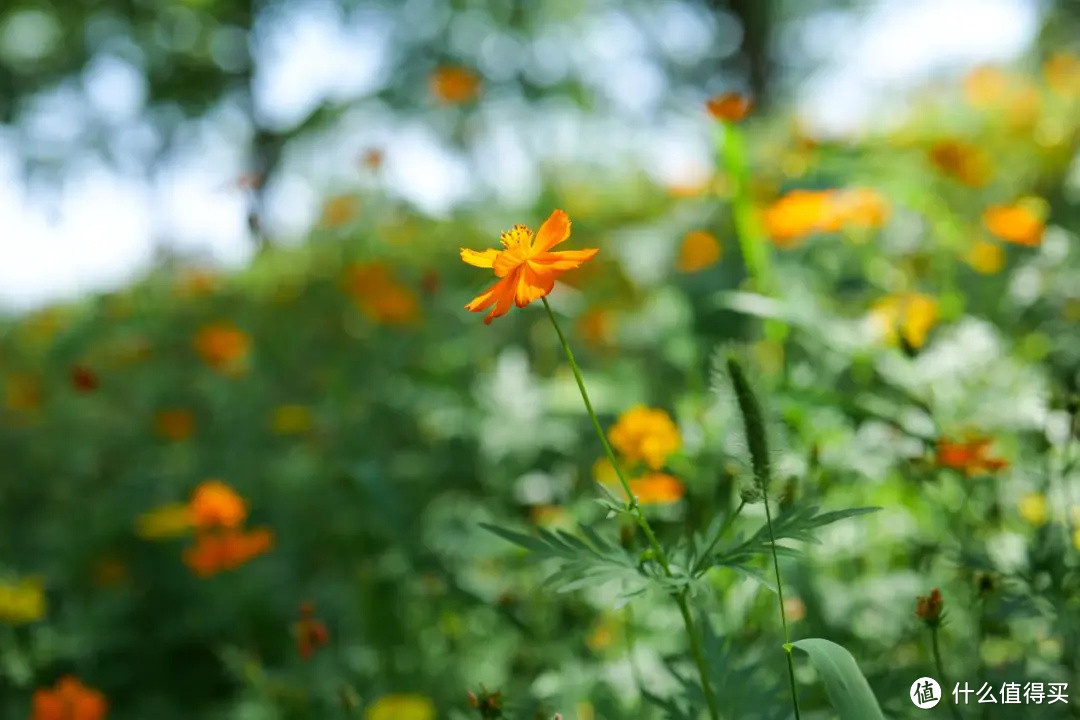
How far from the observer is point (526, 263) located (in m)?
0.88

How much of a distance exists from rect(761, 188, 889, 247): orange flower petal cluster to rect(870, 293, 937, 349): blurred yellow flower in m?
0.21

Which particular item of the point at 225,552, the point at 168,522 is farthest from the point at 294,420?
the point at 225,552

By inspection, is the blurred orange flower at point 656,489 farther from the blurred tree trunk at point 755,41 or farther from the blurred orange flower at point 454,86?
the blurred tree trunk at point 755,41

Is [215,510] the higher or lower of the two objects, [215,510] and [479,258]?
the lower

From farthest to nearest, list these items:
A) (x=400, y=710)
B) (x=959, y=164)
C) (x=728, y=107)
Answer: (x=959, y=164), (x=728, y=107), (x=400, y=710)

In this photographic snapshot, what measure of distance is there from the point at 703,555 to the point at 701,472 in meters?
0.67

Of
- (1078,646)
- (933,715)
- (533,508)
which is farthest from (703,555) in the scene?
(533,508)

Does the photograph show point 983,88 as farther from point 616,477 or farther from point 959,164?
point 616,477

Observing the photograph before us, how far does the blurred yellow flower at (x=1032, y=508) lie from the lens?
56.5 inches

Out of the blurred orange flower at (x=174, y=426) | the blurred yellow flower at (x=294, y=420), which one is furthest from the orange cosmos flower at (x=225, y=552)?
the blurred orange flower at (x=174, y=426)

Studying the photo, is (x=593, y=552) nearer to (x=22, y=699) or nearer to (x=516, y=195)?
(x=22, y=699)

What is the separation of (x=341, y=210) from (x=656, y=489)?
2801mm

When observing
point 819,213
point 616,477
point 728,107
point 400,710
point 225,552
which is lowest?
point 400,710

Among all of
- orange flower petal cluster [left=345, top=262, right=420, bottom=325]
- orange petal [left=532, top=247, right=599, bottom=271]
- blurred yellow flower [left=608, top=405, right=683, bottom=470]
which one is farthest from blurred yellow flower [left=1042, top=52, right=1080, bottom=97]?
orange petal [left=532, top=247, right=599, bottom=271]
